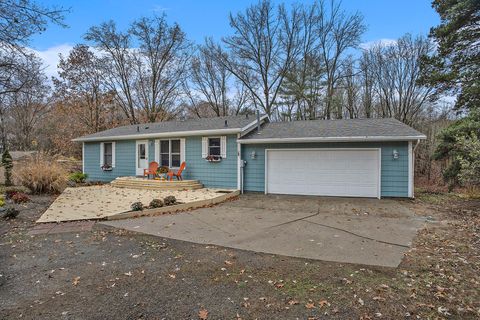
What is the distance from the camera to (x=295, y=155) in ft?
35.3

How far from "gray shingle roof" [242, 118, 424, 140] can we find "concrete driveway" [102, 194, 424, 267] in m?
2.36

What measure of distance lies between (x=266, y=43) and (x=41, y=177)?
17451 millimetres

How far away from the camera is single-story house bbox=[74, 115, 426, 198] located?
9.62 m

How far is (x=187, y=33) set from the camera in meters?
23.9

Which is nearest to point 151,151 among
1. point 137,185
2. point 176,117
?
point 137,185

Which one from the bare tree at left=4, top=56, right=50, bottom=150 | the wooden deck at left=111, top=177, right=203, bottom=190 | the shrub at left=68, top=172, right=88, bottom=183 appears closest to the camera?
the wooden deck at left=111, top=177, right=203, bottom=190

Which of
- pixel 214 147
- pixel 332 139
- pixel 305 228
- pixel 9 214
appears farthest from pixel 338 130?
pixel 9 214

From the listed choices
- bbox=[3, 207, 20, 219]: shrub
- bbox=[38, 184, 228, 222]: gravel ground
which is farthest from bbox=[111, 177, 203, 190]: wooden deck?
bbox=[3, 207, 20, 219]: shrub

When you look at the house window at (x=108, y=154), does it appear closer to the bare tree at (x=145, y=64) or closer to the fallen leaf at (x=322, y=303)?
the bare tree at (x=145, y=64)

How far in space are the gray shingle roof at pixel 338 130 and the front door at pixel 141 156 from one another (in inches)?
215

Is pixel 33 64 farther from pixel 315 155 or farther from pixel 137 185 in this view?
pixel 315 155

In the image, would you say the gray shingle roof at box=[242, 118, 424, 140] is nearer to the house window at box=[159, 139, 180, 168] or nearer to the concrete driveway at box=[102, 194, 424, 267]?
the concrete driveway at box=[102, 194, 424, 267]

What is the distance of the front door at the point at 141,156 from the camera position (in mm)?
13742

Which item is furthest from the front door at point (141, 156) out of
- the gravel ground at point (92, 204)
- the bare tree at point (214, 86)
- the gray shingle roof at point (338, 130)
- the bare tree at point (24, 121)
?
the bare tree at point (24, 121)
